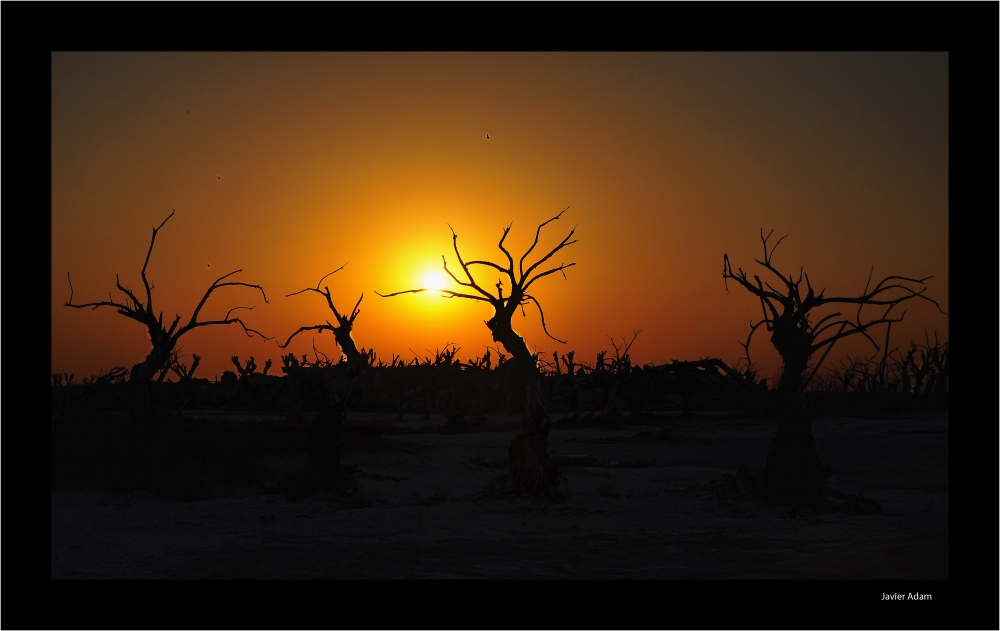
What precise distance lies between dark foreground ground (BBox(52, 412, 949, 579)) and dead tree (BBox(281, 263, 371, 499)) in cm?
41

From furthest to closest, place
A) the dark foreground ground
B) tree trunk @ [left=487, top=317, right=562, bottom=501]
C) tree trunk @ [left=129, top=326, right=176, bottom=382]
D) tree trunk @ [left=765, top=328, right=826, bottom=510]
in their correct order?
tree trunk @ [left=129, top=326, right=176, bottom=382] < tree trunk @ [left=487, top=317, right=562, bottom=501] < tree trunk @ [left=765, top=328, right=826, bottom=510] < the dark foreground ground

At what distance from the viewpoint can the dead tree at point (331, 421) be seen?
16812mm

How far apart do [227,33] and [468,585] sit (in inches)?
254

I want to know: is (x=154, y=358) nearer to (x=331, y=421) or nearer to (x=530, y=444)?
(x=331, y=421)

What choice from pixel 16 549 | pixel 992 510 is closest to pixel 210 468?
pixel 16 549

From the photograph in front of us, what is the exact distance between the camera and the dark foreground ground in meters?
11.6

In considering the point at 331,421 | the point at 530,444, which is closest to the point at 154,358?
the point at 331,421

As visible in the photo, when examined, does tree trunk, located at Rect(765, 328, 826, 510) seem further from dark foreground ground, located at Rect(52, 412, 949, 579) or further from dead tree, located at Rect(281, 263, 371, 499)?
dead tree, located at Rect(281, 263, 371, 499)

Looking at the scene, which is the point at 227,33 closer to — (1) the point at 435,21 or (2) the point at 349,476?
(1) the point at 435,21

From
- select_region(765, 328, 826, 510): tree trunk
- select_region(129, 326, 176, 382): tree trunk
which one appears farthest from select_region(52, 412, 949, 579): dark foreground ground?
select_region(129, 326, 176, 382): tree trunk

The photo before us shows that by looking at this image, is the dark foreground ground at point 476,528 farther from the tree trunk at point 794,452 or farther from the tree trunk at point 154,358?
the tree trunk at point 154,358

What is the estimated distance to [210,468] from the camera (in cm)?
1794

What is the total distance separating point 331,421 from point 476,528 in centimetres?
405

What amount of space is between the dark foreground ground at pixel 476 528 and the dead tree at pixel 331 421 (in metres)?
0.41
